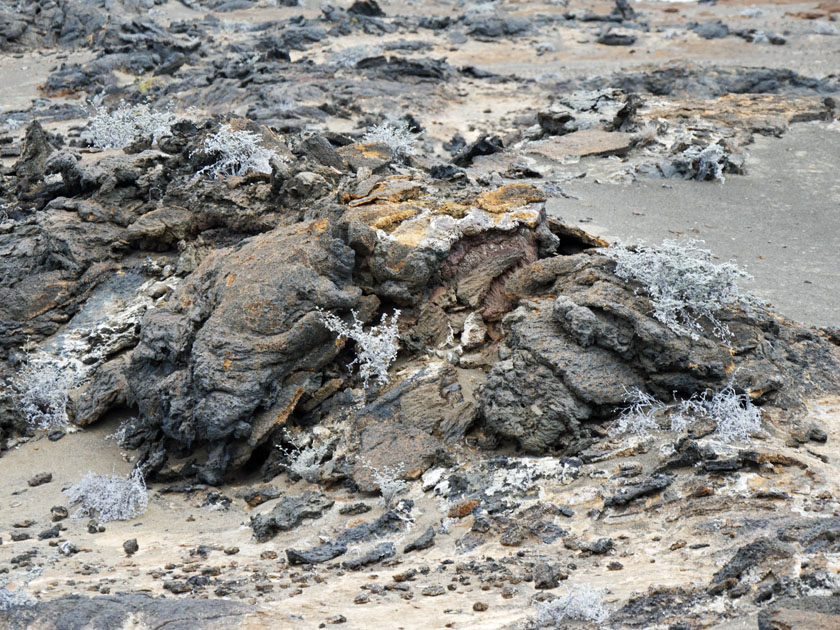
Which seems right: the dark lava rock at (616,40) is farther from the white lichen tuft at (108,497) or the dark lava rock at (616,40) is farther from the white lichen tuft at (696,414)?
the white lichen tuft at (108,497)

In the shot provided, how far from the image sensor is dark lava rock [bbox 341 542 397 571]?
5.31 m

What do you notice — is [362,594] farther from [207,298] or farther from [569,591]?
[207,298]

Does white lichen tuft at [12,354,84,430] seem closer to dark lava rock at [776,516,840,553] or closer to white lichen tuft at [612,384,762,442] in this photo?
white lichen tuft at [612,384,762,442]

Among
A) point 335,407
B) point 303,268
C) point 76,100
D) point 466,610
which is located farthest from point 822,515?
point 76,100

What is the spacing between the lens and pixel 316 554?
551 cm

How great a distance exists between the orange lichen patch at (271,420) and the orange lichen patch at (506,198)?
2545 mm

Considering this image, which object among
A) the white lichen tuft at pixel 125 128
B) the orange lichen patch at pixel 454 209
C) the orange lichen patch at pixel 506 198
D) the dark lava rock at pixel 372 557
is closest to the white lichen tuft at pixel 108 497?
the dark lava rock at pixel 372 557

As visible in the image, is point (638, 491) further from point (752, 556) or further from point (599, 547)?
point (752, 556)

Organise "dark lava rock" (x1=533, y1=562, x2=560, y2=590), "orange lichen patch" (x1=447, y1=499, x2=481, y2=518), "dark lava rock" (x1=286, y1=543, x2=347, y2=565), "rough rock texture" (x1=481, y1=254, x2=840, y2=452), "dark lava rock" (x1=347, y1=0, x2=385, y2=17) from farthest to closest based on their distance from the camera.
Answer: "dark lava rock" (x1=347, y1=0, x2=385, y2=17), "rough rock texture" (x1=481, y1=254, x2=840, y2=452), "orange lichen patch" (x1=447, y1=499, x2=481, y2=518), "dark lava rock" (x1=286, y1=543, x2=347, y2=565), "dark lava rock" (x1=533, y1=562, x2=560, y2=590)

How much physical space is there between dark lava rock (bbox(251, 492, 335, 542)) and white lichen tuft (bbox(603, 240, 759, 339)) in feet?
9.73

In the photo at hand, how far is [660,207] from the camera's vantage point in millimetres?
11984

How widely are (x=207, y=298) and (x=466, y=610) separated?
4.23m

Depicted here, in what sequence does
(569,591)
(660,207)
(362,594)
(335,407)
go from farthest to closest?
(660,207)
(335,407)
(362,594)
(569,591)

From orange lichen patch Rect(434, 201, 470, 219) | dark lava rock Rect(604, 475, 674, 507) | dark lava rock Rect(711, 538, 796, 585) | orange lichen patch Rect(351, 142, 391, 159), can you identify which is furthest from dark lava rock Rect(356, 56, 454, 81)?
dark lava rock Rect(711, 538, 796, 585)
